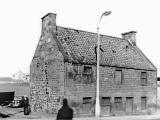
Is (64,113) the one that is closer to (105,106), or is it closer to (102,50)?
(105,106)

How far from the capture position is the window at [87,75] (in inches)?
1032

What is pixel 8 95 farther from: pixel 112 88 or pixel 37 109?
pixel 112 88

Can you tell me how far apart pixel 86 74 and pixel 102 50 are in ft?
13.6

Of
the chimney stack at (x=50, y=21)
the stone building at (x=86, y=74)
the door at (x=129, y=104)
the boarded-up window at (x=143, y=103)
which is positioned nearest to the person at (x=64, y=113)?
the stone building at (x=86, y=74)

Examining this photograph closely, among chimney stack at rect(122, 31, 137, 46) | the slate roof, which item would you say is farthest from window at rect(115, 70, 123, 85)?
chimney stack at rect(122, 31, 137, 46)

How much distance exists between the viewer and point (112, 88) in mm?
28016

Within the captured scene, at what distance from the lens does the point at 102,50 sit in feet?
95.8

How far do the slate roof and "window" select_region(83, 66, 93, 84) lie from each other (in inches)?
26.8

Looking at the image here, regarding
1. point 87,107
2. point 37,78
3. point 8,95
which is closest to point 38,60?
point 37,78

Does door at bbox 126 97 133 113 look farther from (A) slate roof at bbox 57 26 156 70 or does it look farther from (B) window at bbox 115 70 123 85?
(A) slate roof at bbox 57 26 156 70

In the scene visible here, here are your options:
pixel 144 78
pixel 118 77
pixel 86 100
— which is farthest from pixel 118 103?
pixel 144 78

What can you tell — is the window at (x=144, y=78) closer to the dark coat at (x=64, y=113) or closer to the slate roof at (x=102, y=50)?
the slate roof at (x=102, y=50)

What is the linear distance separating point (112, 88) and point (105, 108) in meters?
2.18

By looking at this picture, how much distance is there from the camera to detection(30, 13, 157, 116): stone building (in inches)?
999
